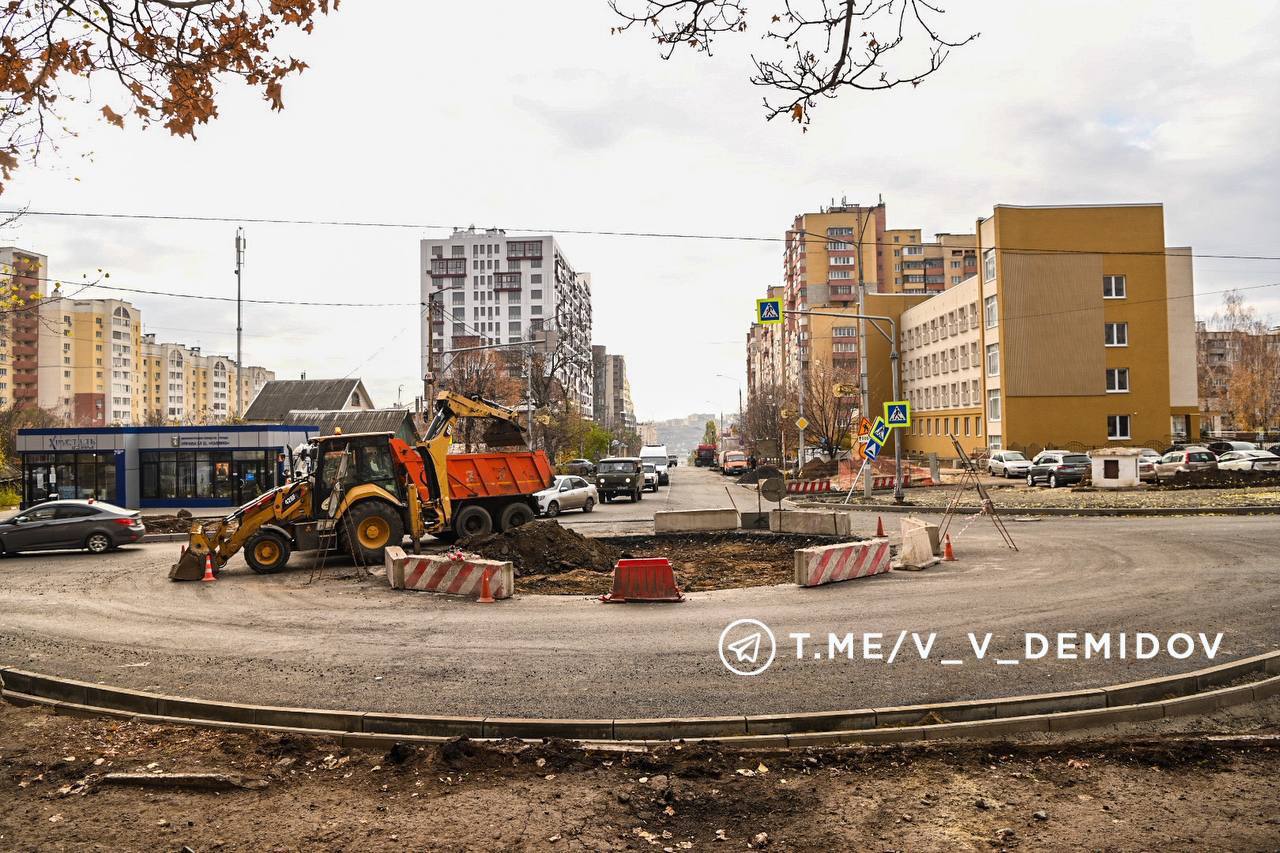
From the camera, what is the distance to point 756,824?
4.96 meters

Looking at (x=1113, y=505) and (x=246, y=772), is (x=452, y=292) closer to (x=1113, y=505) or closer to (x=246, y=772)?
(x=1113, y=505)

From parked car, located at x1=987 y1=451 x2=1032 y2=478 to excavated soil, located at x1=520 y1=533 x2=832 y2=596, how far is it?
3161 centimetres

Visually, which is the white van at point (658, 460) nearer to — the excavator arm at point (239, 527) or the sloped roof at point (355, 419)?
the sloped roof at point (355, 419)

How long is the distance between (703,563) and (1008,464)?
118ft

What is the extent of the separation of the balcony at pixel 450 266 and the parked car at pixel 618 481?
107 meters

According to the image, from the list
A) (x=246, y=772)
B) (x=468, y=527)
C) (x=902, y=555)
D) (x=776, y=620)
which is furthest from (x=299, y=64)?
(x=468, y=527)

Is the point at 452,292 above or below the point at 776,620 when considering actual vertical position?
above

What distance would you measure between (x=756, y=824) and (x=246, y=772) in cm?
359

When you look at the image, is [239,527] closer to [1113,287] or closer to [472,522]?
[472,522]

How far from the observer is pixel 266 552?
55.3ft

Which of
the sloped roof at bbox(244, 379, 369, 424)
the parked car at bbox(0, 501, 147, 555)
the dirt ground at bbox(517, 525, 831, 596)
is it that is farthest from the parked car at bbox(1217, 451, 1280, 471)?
the sloped roof at bbox(244, 379, 369, 424)

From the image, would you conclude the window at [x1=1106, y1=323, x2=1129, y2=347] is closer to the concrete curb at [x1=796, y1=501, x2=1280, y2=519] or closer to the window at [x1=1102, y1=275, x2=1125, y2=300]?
the window at [x1=1102, y1=275, x2=1125, y2=300]

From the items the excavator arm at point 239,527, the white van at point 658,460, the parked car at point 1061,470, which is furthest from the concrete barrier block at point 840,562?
the white van at point 658,460

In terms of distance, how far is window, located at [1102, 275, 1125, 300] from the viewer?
177ft
